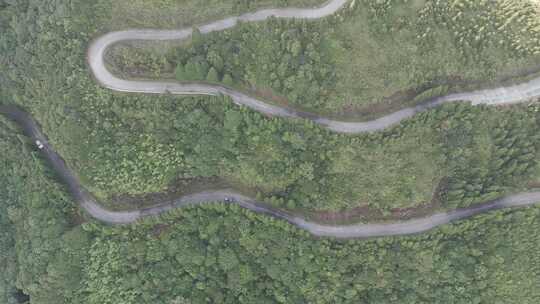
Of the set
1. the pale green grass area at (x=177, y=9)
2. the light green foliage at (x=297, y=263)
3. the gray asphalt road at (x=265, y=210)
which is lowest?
the light green foliage at (x=297, y=263)

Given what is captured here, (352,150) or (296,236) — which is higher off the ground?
(352,150)

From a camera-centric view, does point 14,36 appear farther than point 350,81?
Yes

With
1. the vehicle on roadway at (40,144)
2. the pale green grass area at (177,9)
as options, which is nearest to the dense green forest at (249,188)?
the pale green grass area at (177,9)

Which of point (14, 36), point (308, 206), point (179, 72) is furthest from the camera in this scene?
point (14, 36)

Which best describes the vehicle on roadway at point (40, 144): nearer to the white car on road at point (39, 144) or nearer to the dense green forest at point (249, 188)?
the white car on road at point (39, 144)

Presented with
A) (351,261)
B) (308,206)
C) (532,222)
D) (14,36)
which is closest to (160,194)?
(308,206)

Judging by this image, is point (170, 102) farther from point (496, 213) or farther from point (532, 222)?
point (532, 222)

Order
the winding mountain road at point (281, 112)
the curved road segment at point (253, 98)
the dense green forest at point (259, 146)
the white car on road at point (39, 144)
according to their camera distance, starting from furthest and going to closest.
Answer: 1. the white car on road at point (39, 144)
2. the dense green forest at point (259, 146)
3. the winding mountain road at point (281, 112)
4. the curved road segment at point (253, 98)

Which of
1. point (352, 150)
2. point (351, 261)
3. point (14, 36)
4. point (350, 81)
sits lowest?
point (351, 261)
